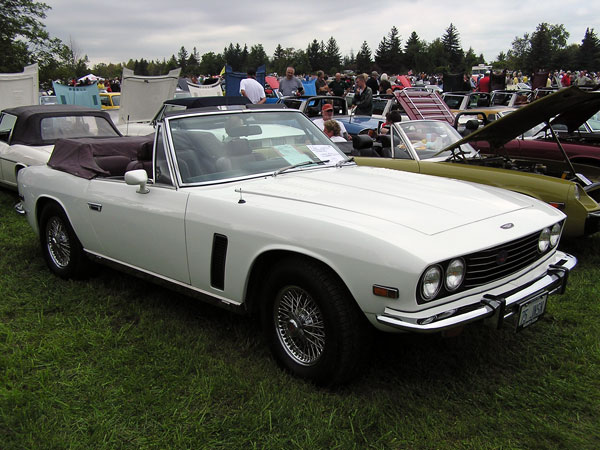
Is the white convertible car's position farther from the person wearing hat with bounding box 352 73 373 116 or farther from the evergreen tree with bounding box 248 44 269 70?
the evergreen tree with bounding box 248 44 269 70

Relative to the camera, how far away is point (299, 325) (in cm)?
291

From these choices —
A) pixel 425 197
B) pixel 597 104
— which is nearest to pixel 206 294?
pixel 425 197

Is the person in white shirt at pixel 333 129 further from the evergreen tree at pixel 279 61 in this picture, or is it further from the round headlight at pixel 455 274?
the evergreen tree at pixel 279 61

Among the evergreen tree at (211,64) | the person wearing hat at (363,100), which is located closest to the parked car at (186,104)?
the person wearing hat at (363,100)

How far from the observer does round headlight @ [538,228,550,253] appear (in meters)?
3.12

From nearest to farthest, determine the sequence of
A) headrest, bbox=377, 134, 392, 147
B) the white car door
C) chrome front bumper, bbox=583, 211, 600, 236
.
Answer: the white car door
chrome front bumper, bbox=583, 211, 600, 236
headrest, bbox=377, 134, 392, 147

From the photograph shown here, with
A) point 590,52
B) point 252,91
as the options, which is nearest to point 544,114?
point 252,91

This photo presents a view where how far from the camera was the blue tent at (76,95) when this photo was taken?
41.6 ft

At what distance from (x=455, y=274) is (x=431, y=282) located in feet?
0.52

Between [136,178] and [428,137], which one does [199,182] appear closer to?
[136,178]

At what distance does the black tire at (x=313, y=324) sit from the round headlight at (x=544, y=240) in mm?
1239

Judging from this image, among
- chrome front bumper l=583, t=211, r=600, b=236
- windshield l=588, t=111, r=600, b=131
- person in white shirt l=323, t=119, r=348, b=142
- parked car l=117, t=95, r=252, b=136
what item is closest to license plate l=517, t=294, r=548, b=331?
chrome front bumper l=583, t=211, r=600, b=236

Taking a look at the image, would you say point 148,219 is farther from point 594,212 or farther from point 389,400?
point 594,212

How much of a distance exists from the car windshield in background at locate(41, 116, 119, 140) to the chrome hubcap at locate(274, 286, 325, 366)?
598 centimetres
